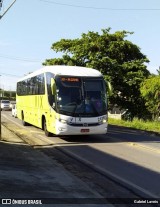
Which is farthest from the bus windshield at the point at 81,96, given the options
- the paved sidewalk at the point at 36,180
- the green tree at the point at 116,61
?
the green tree at the point at 116,61

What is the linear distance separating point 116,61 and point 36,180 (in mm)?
33661

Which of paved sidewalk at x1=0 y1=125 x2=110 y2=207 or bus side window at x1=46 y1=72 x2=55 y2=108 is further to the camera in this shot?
bus side window at x1=46 y1=72 x2=55 y2=108

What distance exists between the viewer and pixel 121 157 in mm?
14547

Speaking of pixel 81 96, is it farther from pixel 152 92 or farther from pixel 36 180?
pixel 152 92

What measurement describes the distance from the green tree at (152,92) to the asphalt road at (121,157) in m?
16.8

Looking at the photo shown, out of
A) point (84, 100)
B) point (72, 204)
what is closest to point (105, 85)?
point (84, 100)

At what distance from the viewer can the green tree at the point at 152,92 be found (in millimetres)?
37688

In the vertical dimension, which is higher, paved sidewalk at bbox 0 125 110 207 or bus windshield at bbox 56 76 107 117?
bus windshield at bbox 56 76 107 117

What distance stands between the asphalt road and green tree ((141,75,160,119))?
55.3ft

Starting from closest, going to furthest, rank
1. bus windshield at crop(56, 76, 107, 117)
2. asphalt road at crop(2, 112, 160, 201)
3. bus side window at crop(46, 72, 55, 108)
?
asphalt road at crop(2, 112, 160, 201)
bus windshield at crop(56, 76, 107, 117)
bus side window at crop(46, 72, 55, 108)

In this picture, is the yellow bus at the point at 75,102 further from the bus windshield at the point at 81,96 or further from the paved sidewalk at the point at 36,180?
the paved sidewalk at the point at 36,180

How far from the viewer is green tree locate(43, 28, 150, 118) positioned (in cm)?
4253

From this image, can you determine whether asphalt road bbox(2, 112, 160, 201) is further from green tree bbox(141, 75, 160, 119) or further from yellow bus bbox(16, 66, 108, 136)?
green tree bbox(141, 75, 160, 119)

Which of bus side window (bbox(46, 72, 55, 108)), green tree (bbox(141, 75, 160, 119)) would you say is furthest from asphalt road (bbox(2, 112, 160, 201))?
green tree (bbox(141, 75, 160, 119))
